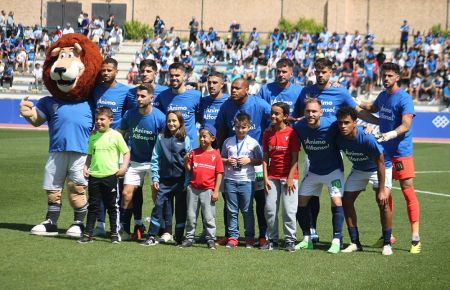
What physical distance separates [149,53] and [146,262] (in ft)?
111

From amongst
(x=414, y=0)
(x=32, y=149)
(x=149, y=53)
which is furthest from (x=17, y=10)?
(x=32, y=149)

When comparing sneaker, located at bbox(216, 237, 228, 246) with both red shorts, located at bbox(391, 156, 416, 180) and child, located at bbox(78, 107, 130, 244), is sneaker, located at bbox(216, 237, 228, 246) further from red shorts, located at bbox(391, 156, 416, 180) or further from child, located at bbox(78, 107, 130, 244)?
red shorts, located at bbox(391, 156, 416, 180)

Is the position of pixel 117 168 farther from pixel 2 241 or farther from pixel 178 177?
pixel 2 241

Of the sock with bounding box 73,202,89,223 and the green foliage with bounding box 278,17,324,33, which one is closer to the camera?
the sock with bounding box 73,202,89,223

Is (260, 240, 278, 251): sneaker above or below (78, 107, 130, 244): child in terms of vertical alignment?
below

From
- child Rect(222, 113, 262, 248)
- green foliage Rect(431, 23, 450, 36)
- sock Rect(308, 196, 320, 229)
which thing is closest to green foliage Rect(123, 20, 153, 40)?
green foliage Rect(431, 23, 450, 36)

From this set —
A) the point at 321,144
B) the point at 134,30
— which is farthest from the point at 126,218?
the point at 134,30

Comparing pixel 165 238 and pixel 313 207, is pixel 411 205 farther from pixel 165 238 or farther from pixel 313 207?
pixel 165 238

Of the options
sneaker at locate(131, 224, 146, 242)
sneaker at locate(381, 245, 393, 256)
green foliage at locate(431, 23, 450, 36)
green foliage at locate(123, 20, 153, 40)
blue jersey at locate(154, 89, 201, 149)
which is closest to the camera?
sneaker at locate(381, 245, 393, 256)

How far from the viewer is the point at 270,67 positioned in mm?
40531

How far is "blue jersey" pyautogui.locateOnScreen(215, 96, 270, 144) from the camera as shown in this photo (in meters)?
10.8

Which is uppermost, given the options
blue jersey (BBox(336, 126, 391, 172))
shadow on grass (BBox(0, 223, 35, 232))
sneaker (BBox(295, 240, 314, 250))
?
blue jersey (BBox(336, 126, 391, 172))

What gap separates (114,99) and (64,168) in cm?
109

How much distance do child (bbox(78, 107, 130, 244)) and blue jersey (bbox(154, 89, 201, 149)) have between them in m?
0.97
